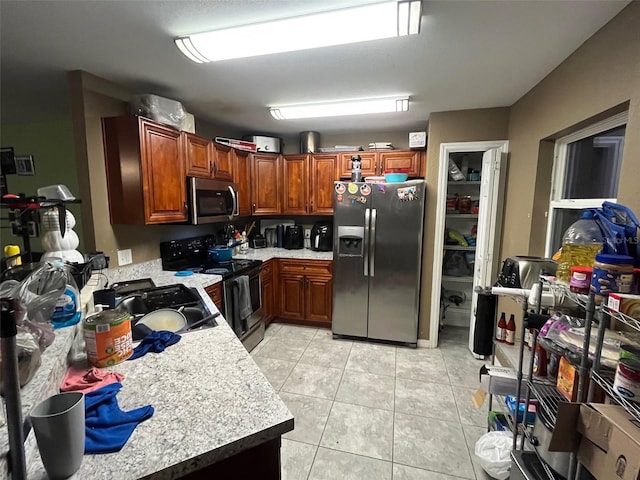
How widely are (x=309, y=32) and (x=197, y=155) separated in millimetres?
1601

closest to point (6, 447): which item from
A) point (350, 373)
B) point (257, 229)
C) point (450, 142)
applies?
A: point (350, 373)

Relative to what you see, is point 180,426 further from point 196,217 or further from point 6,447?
point 196,217

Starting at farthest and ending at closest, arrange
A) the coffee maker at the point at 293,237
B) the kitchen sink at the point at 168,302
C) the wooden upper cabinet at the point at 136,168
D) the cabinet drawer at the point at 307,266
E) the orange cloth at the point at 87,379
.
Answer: the coffee maker at the point at 293,237 → the cabinet drawer at the point at 307,266 → the wooden upper cabinet at the point at 136,168 → the kitchen sink at the point at 168,302 → the orange cloth at the point at 87,379

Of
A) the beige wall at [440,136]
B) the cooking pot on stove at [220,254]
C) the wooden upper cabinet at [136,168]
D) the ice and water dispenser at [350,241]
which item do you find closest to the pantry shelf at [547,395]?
the beige wall at [440,136]

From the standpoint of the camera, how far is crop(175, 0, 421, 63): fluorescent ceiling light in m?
1.35

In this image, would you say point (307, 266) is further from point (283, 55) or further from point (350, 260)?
point (283, 55)

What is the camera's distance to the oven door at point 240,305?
2.59 meters

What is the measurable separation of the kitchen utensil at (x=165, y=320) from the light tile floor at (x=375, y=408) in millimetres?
1025

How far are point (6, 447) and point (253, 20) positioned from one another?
1.75 meters

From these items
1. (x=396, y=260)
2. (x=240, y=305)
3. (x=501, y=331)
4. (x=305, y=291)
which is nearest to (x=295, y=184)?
(x=305, y=291)

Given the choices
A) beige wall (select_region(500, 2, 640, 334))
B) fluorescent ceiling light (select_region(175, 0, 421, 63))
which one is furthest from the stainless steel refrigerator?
fluorescent ceiling light (select_region(175, 0, 421, 63))

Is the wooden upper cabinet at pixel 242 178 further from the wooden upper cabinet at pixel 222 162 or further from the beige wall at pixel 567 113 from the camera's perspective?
the beige wall at pixel 567 113

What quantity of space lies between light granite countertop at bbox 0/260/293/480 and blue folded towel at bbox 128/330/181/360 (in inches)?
1.3

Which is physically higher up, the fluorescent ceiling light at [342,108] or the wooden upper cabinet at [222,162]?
the fluorescent ceiling light at [342,108]
